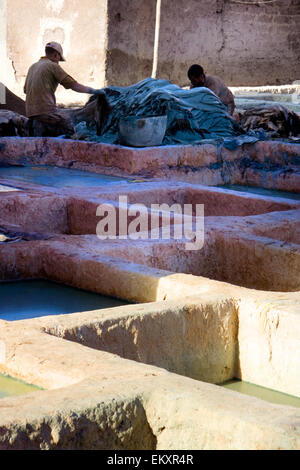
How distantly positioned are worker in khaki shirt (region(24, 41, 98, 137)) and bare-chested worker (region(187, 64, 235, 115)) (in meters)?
1.50

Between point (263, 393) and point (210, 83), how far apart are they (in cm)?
777

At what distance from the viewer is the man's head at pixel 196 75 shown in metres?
10.2

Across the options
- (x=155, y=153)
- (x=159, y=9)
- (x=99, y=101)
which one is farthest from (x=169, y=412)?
(x=159, y=9)

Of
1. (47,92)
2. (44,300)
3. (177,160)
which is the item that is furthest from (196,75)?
(44,300)

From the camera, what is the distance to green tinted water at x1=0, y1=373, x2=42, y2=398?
2.48m

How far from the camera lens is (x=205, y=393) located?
7.13ft

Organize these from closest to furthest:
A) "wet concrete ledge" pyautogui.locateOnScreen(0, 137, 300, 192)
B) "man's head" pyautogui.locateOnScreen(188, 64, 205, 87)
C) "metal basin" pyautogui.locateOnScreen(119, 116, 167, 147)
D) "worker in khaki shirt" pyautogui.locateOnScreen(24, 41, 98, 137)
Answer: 1. "wet concrete ledge" pyautogui.locateOnScreen(0, 137, 300, 192)
2. "metal basin" pyautogui.locateOnScreen(119, 116, 167, 147)
3. "worker in khaki shirt" pyautogui.locateOnScreen(24, 41, 98, 137)
4. "man's head" pyautogui.locateOnScreen(188, 64, 205, 87)

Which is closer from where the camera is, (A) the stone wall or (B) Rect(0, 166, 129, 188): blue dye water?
(B) Rect(0, 166, 129, 188): blue dye water

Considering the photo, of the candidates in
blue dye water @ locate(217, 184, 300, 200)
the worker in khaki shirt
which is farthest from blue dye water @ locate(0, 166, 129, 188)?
blue dye water @ locate(217, 184, 300, 200)

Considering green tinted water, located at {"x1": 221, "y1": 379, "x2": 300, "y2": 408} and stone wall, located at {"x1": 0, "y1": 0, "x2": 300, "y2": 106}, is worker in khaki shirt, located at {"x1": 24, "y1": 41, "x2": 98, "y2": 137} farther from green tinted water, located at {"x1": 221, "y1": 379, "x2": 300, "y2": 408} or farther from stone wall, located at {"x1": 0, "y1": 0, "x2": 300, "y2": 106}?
green tinted water, located at {"x1": 221, "y1": 379, "x2": 300, "y2": 408}

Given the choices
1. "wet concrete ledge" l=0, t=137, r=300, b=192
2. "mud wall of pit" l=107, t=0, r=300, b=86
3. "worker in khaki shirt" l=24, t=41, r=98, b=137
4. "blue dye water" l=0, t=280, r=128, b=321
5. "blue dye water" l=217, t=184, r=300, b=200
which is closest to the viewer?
"blue dye water" l=0, t=280, r=128, b=321

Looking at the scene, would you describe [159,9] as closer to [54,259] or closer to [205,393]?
[54,259]

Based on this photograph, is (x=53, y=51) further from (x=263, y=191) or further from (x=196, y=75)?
(x=263, y=191)

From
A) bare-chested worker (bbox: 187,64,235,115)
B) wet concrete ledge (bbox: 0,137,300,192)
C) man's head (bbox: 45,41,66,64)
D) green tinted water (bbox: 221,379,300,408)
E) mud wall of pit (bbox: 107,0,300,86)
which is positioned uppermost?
mud wall of pit (bbox: 107,0,300,86)
